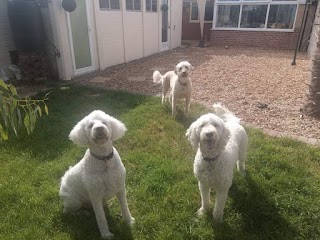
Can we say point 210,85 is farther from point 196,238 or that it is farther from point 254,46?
point 254,46

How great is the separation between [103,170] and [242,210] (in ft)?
5.23

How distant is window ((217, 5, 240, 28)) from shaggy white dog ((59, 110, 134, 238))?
15.4 m

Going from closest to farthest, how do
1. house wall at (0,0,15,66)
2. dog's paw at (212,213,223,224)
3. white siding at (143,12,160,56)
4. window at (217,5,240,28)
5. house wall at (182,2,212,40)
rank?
dog's paw at (212,213,223,224), house wall at (0,0,15,66), white siding at (143,12,160,56), window at (217,5,240,28), house wall at (182,2,212,40)

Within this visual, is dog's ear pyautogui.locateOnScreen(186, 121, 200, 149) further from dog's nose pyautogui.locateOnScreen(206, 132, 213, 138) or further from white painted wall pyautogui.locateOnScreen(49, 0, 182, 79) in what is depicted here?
white painted wall pyautogui.locateOnScreen(49, 0, 182, 79)

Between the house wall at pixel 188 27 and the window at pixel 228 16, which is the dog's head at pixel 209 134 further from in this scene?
the house wall at pixel 188 27

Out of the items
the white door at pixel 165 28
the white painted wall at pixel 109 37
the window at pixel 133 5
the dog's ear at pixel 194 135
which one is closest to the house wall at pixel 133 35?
the window at pixel 133 5

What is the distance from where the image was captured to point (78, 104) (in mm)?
5867

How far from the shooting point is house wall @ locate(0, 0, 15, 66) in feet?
23.3

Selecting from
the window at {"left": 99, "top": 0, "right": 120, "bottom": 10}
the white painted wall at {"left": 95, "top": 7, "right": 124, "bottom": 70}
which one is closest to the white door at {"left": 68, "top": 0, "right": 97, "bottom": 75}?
the white painted wall at {"left": 95, "top": 7, "right": 124, "bottom": 70}

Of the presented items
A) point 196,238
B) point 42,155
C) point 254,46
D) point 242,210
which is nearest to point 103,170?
point 196,238

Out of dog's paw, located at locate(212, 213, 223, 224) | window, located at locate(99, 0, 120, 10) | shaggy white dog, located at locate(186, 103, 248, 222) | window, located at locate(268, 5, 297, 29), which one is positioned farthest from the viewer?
window, located at locate(268, 5, 297, 29)

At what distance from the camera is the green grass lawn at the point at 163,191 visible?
257 centimetres

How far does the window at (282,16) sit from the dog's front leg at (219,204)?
14.7 metres

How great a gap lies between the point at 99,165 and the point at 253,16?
51.1ft
